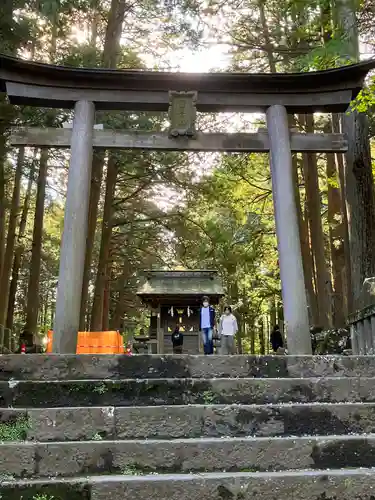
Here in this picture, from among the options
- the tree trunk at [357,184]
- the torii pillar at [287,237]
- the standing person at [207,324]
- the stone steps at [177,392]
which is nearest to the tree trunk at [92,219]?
the standing person at [207,324]

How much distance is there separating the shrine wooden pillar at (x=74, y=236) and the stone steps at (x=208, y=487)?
392cm

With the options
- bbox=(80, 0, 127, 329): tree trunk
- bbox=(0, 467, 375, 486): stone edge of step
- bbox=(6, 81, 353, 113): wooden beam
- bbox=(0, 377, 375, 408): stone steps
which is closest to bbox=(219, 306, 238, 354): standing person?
bbox=(6, 81, 353, 113): wooden beam

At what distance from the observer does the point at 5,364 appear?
479 cm

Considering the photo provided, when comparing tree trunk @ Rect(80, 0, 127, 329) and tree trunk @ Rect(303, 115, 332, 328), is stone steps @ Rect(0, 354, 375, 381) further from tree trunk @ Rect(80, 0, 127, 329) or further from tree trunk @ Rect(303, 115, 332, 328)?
tree trunk @ Rect(80, 0, 127, 329)

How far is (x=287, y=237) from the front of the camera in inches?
312

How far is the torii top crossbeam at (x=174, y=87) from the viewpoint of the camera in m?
8.48

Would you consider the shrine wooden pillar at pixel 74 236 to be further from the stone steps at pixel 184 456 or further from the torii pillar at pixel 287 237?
the stone steps at pixel 184 456

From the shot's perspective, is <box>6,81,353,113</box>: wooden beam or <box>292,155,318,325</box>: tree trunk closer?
<box>6,81,353,113</box>: wooden beam

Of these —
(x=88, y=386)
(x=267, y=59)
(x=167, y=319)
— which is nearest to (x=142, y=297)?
(x=167, y=319)

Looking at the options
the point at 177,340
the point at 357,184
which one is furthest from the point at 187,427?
the point at 177,340

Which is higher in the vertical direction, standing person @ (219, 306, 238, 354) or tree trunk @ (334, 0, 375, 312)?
tree trunk @ (334, 0, 375, 312)

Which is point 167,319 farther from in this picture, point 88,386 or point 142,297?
point 88,386

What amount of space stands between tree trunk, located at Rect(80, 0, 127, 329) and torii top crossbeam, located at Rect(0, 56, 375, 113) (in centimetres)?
650

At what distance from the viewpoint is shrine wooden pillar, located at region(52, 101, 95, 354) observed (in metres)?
7.24
